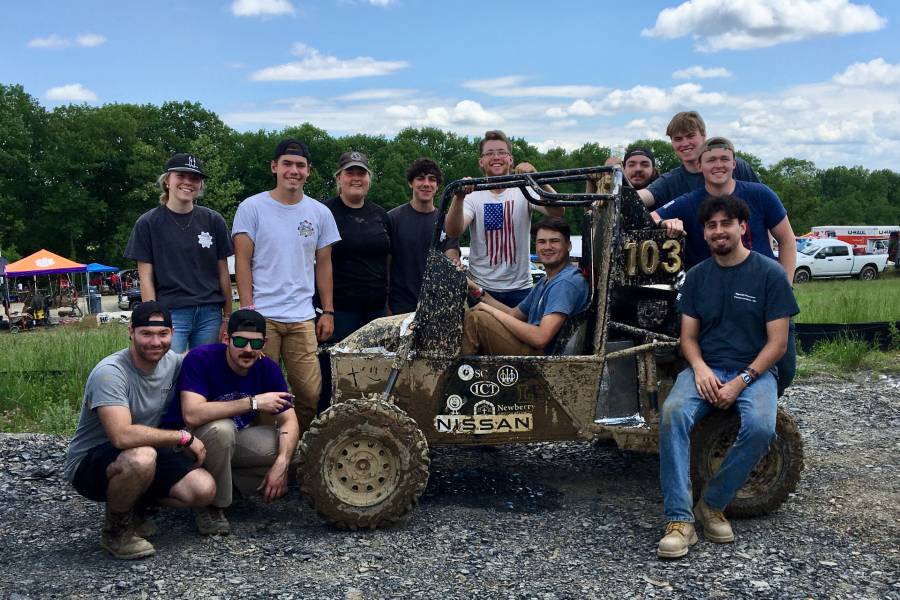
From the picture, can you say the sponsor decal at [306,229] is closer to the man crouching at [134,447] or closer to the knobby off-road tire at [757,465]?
the man crouching at [134,447]

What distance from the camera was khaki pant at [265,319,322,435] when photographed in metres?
5.04

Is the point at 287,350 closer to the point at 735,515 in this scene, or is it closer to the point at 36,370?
the point at 735,515

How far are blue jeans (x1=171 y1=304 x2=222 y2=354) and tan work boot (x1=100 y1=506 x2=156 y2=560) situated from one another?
1.24 metres

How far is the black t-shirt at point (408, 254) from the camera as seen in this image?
18.9ft

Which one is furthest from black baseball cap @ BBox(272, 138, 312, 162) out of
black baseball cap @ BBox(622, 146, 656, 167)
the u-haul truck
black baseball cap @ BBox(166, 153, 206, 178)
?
the u-haul truck

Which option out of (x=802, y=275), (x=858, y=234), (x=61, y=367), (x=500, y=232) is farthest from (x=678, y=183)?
(x=858, y=234)

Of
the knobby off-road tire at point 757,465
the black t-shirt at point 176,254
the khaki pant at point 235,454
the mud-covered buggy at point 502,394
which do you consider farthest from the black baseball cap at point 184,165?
the knobby off-road tire at point 757,465

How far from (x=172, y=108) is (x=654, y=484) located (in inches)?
2026

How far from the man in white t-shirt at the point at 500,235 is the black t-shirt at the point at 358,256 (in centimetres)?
65

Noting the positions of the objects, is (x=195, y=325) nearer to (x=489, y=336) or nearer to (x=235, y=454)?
(x=235, y=454)

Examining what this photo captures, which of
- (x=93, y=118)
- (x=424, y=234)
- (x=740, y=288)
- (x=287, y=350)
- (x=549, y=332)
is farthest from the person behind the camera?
(x=93, y=118)

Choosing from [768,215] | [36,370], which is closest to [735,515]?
[768,215]

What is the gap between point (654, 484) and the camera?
A: 17.0 feet

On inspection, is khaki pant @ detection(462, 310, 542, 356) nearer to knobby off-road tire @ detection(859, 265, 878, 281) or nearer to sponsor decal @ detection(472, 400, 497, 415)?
sponsor decal @ detection(472, 400, 497, 415)
